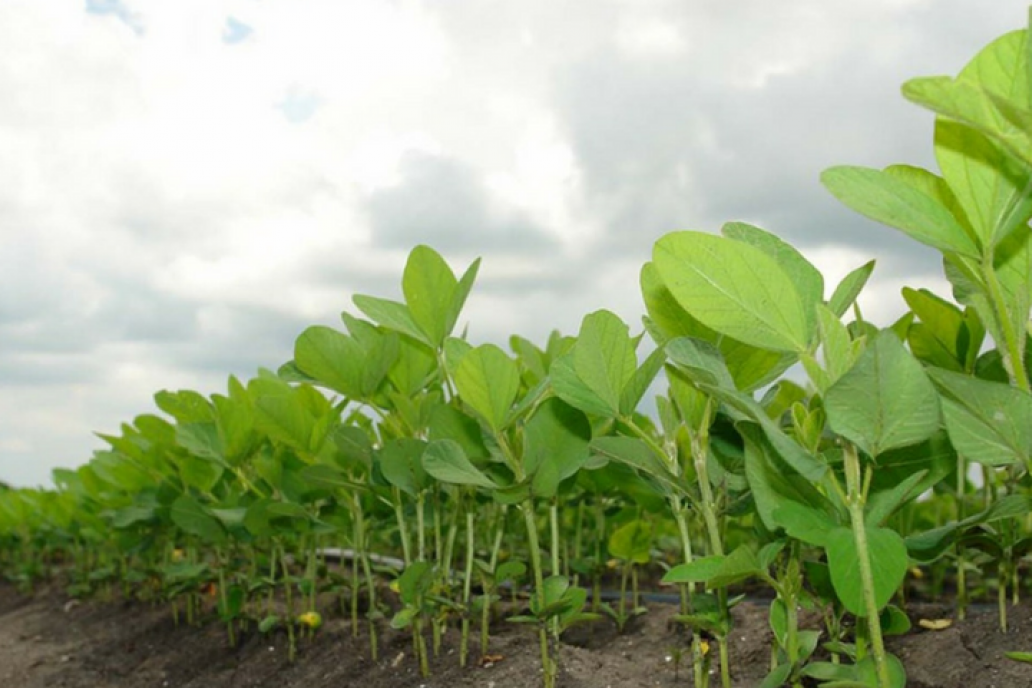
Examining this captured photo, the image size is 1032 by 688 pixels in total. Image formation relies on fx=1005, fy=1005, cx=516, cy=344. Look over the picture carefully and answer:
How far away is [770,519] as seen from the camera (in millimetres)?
1061

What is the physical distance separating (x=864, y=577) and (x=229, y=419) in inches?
66.8

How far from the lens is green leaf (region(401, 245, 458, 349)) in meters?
1.70

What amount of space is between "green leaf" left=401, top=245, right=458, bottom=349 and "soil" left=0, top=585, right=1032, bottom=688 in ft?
2.23

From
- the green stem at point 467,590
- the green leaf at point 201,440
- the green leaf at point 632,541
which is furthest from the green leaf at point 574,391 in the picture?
the green leaf at point 201,440

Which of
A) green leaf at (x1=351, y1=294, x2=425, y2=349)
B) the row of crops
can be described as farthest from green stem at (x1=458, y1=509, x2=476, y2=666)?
green leaf at (x1=351, y1=294, x2=425, y2=349)

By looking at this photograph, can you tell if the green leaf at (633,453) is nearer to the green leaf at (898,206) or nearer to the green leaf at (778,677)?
the green leaf at (778,677)

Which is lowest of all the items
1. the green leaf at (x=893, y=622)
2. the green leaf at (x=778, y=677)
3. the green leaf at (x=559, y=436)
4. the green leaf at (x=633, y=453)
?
the green leaf at (x=778, y=677)

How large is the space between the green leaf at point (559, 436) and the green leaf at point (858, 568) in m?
0.57

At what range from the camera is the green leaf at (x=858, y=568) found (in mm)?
986

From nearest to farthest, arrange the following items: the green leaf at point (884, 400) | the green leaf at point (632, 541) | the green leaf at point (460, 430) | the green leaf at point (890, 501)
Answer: the green leaf at point (884, 400)
the green leaf at point (890, 501)
the green leaf at point (460, 430)
the green leaf at point (632, 541)

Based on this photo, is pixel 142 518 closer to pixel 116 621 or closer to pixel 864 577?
pixel 116 621

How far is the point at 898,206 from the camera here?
104cm

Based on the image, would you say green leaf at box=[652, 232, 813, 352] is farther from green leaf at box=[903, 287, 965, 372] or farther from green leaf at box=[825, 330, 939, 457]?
green leaf at box=[903, 287, 965, 372]

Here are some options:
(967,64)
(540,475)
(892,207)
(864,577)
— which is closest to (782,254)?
(892,207)
